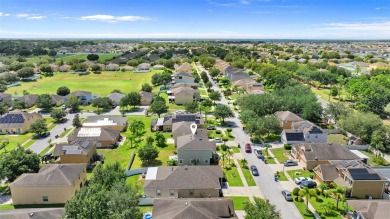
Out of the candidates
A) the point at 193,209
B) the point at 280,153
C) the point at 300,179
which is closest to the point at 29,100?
the point at 280,153

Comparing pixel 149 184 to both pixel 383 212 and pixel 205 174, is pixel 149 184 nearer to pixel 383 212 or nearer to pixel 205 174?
pixel 205 174

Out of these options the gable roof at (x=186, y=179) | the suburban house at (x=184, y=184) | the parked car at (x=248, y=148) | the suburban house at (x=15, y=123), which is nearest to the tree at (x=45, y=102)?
the suburban house at (x=15, y=123)

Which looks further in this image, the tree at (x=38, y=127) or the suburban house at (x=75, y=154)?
the tree at (x=38, y=127)

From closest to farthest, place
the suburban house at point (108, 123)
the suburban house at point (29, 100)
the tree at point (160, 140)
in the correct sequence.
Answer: the tree at point (160, 140) → the suburban house at point (108, 123) → the suburban house at point (29, 100)

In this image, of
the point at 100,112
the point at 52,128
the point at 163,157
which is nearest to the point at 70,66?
the point at 100,112

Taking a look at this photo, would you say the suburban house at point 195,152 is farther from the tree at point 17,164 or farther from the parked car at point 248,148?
the tree at point 17,164

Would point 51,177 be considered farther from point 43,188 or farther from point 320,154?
point 320,154

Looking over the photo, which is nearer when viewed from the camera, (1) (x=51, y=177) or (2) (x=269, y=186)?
(1) (x=51, y=177)
